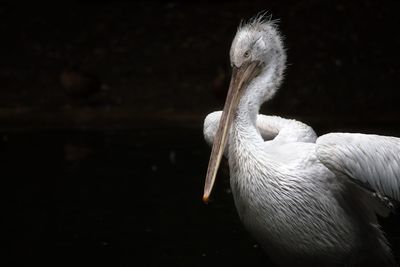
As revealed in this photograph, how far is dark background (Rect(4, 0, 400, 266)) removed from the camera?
6.02m

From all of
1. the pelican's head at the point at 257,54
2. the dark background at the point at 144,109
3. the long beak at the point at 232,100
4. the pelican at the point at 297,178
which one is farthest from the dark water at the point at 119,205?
the pelican's head at the point at 257,54

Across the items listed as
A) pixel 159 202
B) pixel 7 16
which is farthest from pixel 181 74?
pixel 159 202

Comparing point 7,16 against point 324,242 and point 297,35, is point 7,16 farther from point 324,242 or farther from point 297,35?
point 324,242

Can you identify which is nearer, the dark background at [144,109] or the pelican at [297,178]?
the pelican at [297,178]

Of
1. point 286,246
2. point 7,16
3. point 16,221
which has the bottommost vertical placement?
point 16,221

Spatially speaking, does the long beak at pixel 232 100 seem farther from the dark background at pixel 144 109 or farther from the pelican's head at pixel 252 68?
the dark background at pixel 144 109

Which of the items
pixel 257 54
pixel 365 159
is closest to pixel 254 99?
pixel 257 54

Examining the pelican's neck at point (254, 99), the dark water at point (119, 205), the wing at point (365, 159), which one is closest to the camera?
the wing at point (365, 159)

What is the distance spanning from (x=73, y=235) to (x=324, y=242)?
2.18 meters

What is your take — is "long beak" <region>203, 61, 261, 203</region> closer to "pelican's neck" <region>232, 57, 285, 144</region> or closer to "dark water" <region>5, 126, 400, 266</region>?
"pelican's neck" <region>232, 57, 285, 144</region>

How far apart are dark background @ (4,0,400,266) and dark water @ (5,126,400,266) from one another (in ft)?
0.06

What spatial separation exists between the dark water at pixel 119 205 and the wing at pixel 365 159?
1389mm

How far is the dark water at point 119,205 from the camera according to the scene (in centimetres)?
567

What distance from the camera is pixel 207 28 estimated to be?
13.1m
